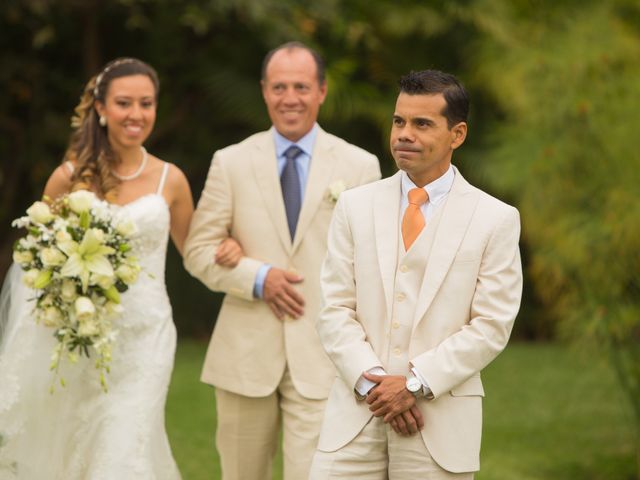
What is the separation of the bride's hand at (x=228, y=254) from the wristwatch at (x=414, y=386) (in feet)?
5.50

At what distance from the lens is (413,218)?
4254 mm

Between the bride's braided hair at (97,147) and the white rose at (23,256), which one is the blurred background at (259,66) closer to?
the bride's braided hair at (97,147)

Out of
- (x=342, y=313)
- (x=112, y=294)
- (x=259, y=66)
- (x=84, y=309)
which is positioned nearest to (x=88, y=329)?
(x=84, y=309)

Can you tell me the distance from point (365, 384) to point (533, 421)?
22.0 ft

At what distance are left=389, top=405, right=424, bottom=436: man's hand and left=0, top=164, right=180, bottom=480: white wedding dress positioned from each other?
168 cm

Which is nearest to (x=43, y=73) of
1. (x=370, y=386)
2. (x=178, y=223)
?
(x=178, y=223)

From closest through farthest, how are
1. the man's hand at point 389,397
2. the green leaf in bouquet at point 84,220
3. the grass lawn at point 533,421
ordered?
1. the man's hand at point 389,397
2. the green leaf in bouquet at point 84,220
3. the grass lawn at point 533,421

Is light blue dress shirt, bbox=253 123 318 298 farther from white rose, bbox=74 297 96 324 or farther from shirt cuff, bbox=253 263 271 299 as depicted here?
white rose, bbox=74 297 96 324

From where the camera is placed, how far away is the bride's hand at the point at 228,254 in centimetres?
558

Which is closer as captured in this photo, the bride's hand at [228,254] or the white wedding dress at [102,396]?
the white wedding dress at [102,396]

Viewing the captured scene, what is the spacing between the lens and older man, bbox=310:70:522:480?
4.11 meters

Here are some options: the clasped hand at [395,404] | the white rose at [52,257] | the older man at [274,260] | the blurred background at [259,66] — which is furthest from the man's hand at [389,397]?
the blurred background at [259,66]

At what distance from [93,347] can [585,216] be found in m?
4.33

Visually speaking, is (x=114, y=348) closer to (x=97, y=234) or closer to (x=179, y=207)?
(x=97, y=234)
